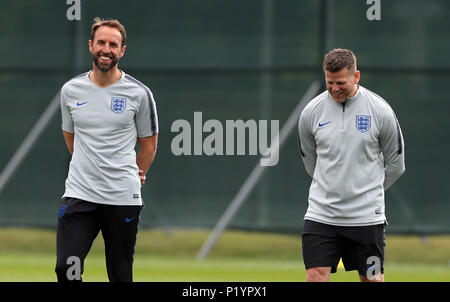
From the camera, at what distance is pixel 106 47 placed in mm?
6645

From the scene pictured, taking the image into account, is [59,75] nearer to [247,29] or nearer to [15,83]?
[15,83]

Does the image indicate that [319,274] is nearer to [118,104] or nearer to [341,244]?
[341,244]

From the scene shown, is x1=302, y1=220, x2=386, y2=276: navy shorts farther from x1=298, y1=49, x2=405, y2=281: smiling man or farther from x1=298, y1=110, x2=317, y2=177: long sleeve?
x1=298, y1=110, x2=317, y2=177: long sleeve

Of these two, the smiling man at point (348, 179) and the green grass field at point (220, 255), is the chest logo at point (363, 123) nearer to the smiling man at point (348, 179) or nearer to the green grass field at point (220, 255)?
the smiling man at point (348, 179)

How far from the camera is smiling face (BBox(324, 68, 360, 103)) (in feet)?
21.0

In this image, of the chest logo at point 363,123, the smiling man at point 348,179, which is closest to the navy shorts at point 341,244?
the smiling man at point 348,179

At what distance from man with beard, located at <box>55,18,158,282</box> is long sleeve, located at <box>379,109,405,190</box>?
1.54m

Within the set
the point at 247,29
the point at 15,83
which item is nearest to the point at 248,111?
the point at 247,29

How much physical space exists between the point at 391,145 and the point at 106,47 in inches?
74.3

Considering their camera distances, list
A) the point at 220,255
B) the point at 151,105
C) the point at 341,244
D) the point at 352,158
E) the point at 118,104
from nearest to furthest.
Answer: the point at 352,158
the point at 341,244
the point at 118,104
the point at 151,105
the point at 220,255

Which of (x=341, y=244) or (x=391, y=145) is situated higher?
(x=391, y=145)

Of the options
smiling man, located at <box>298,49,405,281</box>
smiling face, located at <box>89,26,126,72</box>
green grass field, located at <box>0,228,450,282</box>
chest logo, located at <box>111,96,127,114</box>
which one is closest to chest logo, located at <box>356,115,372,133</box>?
smiling man, located at <box>298,49,405,281</box>

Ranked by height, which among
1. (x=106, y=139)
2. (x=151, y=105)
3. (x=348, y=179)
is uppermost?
(x=151, y=105)

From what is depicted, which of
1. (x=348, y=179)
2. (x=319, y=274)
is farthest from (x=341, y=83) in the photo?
(x=319, y=274)
